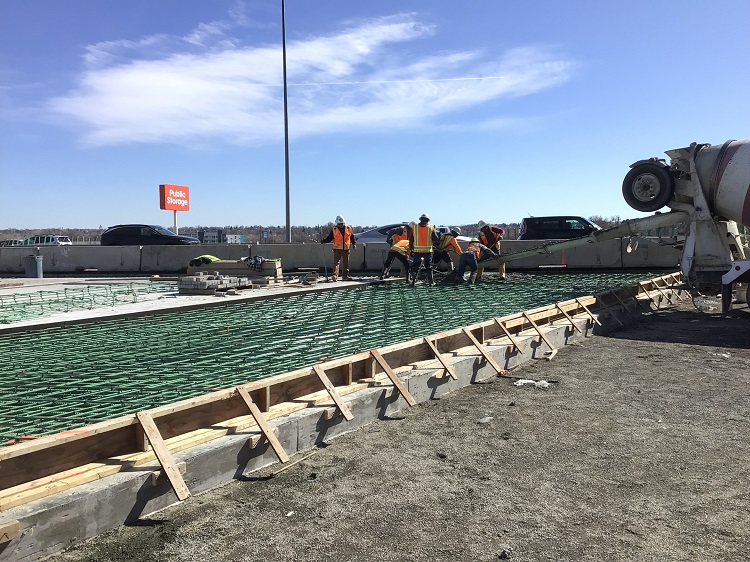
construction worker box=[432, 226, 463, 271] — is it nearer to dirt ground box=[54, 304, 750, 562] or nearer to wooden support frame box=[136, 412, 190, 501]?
dirt ground box=[54, 304, 750, 562]

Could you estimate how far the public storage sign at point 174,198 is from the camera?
137 feet

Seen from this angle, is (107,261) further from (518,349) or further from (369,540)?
(369,540)

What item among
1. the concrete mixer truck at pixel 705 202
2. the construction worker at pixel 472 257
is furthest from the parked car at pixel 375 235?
the concrete mixer truck at pixel 705 202

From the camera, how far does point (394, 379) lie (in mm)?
5883

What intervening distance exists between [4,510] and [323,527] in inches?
63.8

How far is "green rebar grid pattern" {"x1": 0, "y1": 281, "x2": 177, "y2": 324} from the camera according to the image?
35.2ft

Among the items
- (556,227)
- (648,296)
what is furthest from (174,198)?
(648,296)

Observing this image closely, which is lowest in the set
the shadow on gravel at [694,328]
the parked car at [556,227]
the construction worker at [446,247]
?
the shadow on gravel at [694,328]

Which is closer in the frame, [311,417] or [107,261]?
[311,417]

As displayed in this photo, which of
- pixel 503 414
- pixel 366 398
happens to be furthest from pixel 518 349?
pixel 366 398

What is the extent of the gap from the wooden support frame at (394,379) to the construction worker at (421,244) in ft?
30.0

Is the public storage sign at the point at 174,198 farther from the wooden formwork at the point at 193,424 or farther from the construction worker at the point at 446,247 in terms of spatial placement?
the wooden formwork at the point at 193,424

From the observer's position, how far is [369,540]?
11.6 feet

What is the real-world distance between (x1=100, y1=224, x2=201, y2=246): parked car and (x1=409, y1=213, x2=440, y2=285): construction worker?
46.7ft
